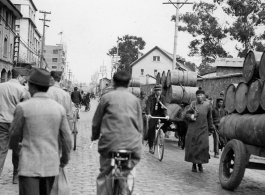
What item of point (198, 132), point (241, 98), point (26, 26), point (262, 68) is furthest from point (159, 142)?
point (26, 26)

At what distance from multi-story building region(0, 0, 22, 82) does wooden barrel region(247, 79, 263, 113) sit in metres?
29.4

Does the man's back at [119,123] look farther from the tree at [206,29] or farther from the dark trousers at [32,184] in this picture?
the tree at [206,29]

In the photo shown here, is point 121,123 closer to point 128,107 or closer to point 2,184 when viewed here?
point 128,107

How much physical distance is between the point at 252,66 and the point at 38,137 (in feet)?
13.7

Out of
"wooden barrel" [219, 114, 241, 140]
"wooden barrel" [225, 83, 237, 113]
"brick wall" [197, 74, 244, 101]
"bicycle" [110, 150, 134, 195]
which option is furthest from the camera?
"brick wall" [197, 74, 244, 101]

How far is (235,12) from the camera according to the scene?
117 feet

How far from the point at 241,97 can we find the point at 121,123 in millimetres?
3298

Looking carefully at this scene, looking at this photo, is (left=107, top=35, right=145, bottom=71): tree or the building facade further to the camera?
(left=107, top=35, right=145, bottom=71): tree

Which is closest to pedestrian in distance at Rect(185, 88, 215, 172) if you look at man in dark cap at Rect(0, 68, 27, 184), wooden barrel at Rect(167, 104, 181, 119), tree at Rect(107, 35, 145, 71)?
man in dark cap at Rect(0, 68, 27, 184)

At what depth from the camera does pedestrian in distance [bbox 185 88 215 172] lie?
8578 mm

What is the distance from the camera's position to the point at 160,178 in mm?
7883

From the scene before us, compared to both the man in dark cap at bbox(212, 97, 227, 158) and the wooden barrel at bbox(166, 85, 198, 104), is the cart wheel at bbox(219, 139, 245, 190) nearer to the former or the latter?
the man in dark cap at bbox(212, 97, 227, 158)

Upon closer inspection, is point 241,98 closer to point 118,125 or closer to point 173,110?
point 118,125

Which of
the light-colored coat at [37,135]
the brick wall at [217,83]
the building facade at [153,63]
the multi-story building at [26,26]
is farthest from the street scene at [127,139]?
the building facade at [153,63]
